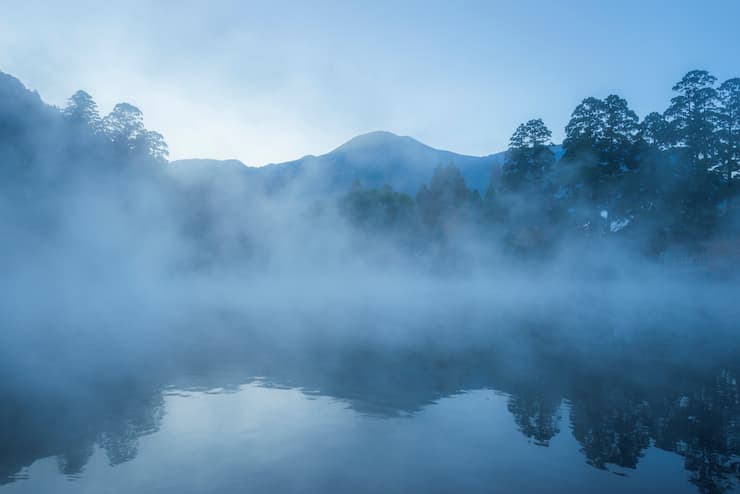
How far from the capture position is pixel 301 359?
1059cm

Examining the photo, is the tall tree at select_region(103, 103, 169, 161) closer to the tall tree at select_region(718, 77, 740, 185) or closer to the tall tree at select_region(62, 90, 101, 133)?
→ the tall tree at select_region(62, 90, 101, 133)

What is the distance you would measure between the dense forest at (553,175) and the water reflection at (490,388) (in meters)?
19.4

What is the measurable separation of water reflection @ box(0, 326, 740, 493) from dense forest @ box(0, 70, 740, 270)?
19426 mm

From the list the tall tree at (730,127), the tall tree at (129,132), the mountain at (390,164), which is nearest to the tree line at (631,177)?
the tall tree at (730,127)

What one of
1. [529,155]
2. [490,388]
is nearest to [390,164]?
[529,155]

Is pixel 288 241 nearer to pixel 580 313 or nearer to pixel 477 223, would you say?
pixel 477 223

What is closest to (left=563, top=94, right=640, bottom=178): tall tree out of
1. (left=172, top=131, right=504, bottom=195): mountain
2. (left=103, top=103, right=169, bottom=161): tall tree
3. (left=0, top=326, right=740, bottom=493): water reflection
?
(left=0, top=326, right=740, bottom=493): water reflection

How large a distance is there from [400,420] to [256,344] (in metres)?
6.86

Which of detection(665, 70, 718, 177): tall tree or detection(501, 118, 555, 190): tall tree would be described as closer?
detection(665, 70, 718, 177): tall tree

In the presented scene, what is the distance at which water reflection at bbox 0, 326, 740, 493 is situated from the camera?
541 cm

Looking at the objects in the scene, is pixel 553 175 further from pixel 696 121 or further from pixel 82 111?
pixel 82 111

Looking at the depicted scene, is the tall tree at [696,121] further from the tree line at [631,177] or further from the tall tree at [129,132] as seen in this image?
the tall tree at [129,132]

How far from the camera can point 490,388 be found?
26.9 ft

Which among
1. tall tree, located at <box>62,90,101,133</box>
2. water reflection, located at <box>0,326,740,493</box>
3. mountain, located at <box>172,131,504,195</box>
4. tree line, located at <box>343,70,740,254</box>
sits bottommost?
water reflection, located at <box>0,326,740,493</box>
